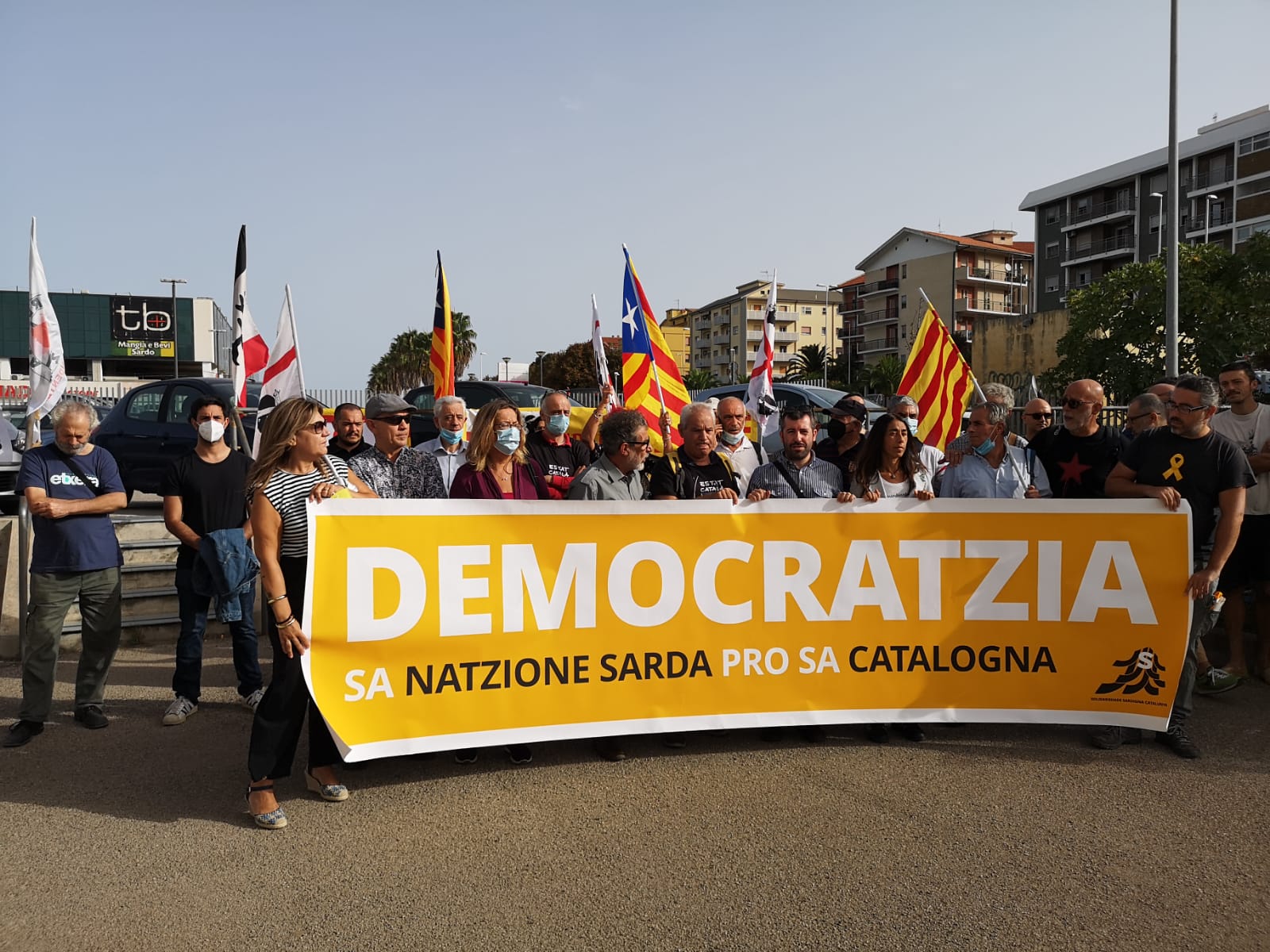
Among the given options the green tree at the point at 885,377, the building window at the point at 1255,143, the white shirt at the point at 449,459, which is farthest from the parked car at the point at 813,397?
the building window at the point at 1255,143

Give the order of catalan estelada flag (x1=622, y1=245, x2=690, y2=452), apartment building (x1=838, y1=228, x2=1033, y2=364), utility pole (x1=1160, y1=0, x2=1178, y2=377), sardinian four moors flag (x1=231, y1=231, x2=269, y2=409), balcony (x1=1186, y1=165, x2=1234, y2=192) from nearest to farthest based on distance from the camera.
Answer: sardinian four moors flag (x1=231, y1=231, x2=269, y2=409) → catalan estelada flag (x1=622, y1=245, x2=690, y2=452) → utility pole (x1=1160, y1=0, x2=1178, y2=377) → balcony (x1=1186, y1=165, x2=1234, y2=192) → apartment building (x1=838, y1=228, x2=1033, y2=364)

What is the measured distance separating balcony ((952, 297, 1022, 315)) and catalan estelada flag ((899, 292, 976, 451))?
81776mm

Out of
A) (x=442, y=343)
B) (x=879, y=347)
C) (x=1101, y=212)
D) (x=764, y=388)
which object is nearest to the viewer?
(x=442, y=343)

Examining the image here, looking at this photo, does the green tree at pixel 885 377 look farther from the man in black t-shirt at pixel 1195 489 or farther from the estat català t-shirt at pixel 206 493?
the estat català t-shirt at pixel 206 493

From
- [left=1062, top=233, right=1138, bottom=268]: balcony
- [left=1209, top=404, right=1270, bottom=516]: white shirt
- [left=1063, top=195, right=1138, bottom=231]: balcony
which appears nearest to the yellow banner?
[left=1209, top=404, right=1270, bottom=516]: white shirt

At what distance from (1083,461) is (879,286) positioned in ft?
310

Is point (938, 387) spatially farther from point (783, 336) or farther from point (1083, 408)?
point (783, 336)

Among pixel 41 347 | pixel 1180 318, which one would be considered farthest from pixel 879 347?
pixel 41 347

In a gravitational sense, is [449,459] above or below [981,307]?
below

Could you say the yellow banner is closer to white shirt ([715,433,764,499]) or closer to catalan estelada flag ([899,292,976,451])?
white shirt ([715,433,764,499])

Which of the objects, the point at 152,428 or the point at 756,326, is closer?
the point at 152,428

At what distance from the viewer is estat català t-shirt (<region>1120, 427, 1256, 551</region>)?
→ 5230 millimetres

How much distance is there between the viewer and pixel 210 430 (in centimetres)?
569

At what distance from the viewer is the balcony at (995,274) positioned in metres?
87.0
